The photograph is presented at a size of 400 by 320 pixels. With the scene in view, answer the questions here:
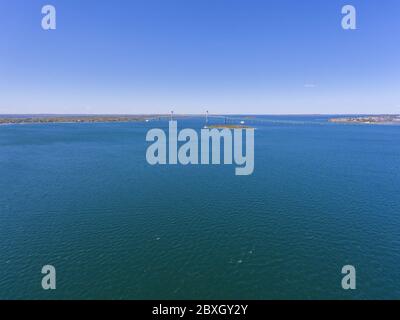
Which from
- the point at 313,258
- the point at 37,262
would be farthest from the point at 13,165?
the point at 313,258

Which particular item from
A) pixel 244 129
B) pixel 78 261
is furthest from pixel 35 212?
pixel 244 129

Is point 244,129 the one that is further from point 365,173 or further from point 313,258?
Answer: point 313,258

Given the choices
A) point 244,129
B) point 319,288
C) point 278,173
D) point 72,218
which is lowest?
point 319,288

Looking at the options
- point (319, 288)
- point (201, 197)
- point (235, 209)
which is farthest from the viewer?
point (201, 197)

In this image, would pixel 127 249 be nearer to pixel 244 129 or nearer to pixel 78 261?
pixel 78 261

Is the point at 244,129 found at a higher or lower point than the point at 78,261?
higher

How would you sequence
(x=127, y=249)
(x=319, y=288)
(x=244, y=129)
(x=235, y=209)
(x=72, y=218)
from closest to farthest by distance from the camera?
(x=319, y=288), (x=127, y=249), (x=72, y=218), (x=235, y=209), (x=244, y=129)

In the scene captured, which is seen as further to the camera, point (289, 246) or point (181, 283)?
point (289, 246)
